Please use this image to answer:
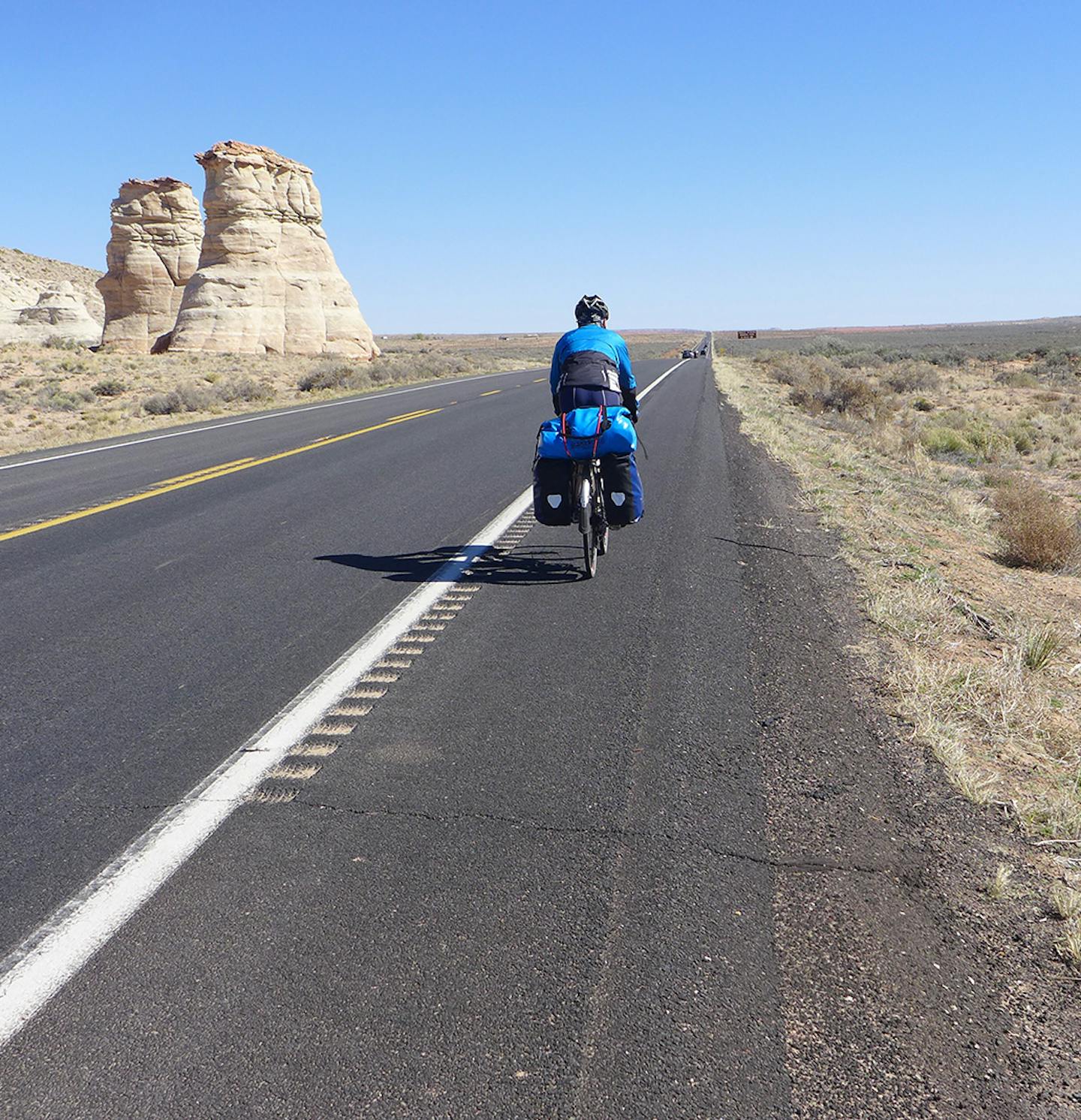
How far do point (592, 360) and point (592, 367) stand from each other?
0.22 ft

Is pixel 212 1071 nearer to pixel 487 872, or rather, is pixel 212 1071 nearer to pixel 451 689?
pixel 487 872

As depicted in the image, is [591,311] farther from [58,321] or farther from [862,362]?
[58,321]

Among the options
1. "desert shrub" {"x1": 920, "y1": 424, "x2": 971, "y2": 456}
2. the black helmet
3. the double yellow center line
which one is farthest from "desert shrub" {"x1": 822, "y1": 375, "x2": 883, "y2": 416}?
the black helmet

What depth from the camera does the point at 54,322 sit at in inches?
2655

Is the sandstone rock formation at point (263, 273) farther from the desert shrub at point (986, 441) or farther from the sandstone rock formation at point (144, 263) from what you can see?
the desert shrub at point (986, 441)

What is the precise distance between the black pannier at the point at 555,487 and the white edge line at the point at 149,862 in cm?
213

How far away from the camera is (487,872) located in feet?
10.4

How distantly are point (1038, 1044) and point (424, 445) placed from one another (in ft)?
43.6

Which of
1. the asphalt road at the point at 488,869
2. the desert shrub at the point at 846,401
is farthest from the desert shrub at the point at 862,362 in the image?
the asphalt road at the point at 488,869

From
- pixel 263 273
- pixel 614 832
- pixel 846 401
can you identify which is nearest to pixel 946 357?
pixel 846 401

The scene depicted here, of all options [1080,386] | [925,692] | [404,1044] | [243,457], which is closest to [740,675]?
[925,692]

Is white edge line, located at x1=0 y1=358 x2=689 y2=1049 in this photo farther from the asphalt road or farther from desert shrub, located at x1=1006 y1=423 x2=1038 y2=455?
desert shrub, located at x1=1006 y1=423 x2=1038 y2=455

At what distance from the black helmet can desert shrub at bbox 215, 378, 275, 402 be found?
22030 millimetres

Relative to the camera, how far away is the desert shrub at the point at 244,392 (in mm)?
28266
